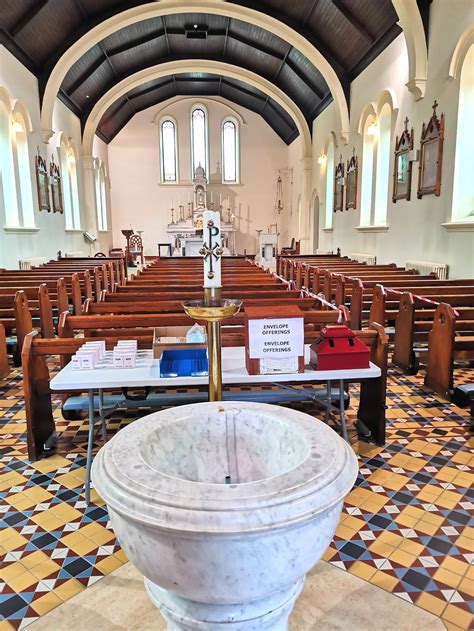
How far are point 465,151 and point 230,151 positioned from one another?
13753 mm

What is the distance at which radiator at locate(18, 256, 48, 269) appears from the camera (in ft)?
29.9

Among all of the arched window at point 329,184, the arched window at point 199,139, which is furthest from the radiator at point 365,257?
the arched window at point 199,139

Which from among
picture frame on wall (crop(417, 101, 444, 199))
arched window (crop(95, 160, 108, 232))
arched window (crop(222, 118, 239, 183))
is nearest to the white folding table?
picture frame on wall (crop(417, 101, 444, 199))

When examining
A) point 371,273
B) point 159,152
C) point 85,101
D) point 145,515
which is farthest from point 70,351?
point 159,152

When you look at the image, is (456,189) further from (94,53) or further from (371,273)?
(94,53)

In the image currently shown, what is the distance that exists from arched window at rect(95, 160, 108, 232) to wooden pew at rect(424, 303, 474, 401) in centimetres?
1391

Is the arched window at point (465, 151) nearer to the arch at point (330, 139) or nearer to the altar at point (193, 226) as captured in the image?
the arch at point (330, 139)

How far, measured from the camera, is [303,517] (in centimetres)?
98

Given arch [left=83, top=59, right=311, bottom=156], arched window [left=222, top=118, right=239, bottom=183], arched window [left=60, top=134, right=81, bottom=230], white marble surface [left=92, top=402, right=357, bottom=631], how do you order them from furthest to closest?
arched window [left=222, top=118, right=239, bottom=183] < arch [left=83, top=59, right=311, bottom=156] < arched window [left=60, top=134, right=81, bottom=230] < white marble surface [left=92, top=402, right=357, bottom=631]

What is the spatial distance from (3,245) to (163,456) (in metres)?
8.38

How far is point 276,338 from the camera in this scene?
2385mm

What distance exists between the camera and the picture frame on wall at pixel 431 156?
6.84 metres

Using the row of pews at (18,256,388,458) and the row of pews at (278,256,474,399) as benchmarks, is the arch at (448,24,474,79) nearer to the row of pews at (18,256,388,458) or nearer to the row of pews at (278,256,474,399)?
the row of pews at (278,256,474,399)

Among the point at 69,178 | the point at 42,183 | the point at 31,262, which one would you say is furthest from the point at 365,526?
the point at 69,178
